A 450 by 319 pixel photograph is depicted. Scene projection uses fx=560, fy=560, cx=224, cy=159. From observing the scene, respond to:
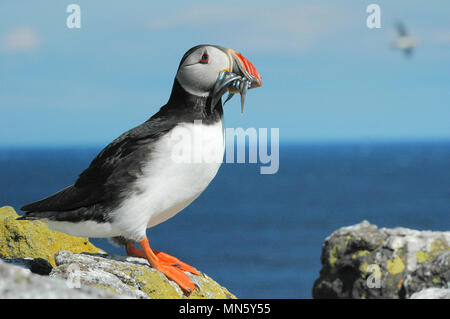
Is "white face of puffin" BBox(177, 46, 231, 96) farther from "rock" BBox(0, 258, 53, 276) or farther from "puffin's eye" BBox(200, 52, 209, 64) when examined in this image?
"rock" BBox(0, 258, 53, 276)

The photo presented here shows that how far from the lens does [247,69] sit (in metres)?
6.36

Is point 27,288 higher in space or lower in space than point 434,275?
higher

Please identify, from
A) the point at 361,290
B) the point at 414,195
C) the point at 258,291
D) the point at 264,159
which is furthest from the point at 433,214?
the point at 264,159

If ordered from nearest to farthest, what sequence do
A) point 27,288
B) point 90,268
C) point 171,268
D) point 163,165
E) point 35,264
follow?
point 27,288
point 90,268
point 163,165
point 171,268
point 35,264

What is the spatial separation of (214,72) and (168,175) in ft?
4.15

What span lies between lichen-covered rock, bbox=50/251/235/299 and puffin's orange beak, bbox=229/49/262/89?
242cm

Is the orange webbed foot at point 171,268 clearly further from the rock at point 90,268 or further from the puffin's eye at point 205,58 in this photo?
the puffin's eye at point 205,58

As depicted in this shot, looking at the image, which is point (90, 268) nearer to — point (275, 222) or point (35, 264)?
point (35, 264)

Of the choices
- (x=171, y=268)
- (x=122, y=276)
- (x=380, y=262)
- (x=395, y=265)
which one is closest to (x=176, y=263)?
(x=171, y=268)

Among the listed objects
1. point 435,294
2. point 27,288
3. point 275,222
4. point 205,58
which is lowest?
point 275,222

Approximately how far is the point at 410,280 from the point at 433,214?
417ft

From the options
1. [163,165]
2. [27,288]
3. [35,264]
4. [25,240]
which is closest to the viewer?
[27,288]

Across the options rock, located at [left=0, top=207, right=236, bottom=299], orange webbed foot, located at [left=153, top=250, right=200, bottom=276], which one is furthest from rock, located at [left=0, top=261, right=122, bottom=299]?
orange webbed foot, located at [left=153, top=250, right=200, bottom=276]

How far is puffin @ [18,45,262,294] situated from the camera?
20.1 ft
